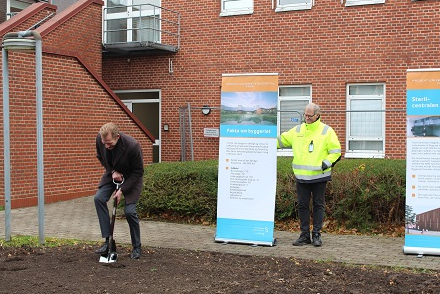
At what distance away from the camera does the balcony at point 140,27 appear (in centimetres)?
1670

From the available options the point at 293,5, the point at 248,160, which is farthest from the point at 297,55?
the point at 248,160

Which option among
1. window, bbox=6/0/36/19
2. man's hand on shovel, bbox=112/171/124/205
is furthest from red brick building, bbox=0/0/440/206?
man's hand on shovel, bbox=112/171/124/205

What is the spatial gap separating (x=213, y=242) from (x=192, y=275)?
6.90 ft

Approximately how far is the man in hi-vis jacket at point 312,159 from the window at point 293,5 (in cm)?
780

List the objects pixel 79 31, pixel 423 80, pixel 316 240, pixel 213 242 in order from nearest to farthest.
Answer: pixel 423 80
pixel 316 240
pixel 213 242
pixel 79 31

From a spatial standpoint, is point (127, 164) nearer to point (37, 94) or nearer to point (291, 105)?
point (37, 94)

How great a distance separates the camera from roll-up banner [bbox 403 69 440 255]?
24.8 ft

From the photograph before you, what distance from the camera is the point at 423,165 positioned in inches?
302

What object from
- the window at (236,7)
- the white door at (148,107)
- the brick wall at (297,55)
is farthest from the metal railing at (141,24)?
the white door at (148,107)

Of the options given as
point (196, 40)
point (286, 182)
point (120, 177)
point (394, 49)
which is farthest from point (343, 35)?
point (120, 177)

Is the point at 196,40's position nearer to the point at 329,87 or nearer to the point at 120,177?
the point at 329,87

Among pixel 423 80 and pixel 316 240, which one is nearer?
pixel 423 80

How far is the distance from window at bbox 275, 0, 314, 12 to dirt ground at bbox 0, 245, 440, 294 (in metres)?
9.34

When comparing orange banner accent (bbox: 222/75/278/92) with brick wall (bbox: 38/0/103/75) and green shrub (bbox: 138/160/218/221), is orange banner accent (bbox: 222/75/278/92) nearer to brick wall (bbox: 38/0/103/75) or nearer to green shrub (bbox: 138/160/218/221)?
green shrub (bbox: 138/160/218/221)
